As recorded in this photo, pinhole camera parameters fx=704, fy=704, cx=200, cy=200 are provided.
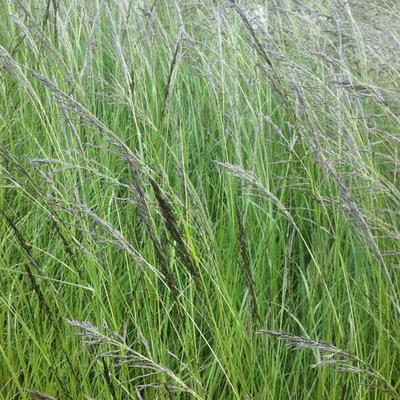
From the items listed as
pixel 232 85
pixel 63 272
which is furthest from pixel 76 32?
pixel 63 272

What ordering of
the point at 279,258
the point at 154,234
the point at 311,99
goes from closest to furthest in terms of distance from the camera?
1. the point at 154,234
2. the point at 279,258
3. the point at 311,99

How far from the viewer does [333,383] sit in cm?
172

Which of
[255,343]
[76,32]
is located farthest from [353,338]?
[76,32]

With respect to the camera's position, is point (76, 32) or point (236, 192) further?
point (76, 32)

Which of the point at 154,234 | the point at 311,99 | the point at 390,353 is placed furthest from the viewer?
the point at 311,99

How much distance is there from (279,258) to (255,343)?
433 millimetres

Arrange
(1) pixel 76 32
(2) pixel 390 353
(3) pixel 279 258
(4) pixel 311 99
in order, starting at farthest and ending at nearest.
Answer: (1) pixel 76 32, (4) pixel 311 99, (3) pixel 279 258, (2) pixel 390 353

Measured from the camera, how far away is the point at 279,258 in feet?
6.89

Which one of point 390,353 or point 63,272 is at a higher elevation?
point 63,272

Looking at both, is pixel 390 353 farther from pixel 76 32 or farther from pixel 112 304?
pixel 76 32

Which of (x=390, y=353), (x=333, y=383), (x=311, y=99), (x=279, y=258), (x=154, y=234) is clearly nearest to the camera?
(x=154, y=234)

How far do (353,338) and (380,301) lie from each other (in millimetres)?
126

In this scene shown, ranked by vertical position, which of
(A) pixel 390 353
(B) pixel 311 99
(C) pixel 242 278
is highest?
(B) pixel 311 99

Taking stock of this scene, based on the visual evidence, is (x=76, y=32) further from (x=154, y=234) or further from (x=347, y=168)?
(x=154, y=234)
